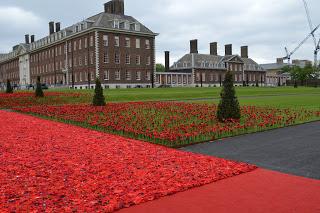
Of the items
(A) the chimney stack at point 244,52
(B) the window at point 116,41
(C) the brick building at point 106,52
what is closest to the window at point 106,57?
(C) the brick building at point 106,52

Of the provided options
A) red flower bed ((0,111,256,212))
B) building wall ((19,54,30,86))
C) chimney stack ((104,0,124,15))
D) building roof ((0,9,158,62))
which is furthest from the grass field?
building wall ((19,54,30,86))

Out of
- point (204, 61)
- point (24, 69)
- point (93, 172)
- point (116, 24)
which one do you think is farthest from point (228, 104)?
point (24, 69)

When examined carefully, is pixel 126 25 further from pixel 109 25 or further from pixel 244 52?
pixel 244 52

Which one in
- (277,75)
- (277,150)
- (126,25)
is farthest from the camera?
(277,75)

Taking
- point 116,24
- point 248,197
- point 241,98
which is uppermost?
point 116,24

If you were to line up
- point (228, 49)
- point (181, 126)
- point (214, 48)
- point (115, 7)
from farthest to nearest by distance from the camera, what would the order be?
point (228, 49), point (214, 48), point (115, 7), point (181, 126)

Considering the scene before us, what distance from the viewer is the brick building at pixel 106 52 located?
6066 cm

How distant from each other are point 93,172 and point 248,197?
8.96 ft

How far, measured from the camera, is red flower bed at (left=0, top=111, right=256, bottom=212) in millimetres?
4621

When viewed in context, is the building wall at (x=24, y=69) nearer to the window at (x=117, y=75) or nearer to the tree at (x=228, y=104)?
the window at (x=117, y=75)

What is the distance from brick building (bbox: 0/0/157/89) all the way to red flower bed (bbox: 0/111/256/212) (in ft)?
162

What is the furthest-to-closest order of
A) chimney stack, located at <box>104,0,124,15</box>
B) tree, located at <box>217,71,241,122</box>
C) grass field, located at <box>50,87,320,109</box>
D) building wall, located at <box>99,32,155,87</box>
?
chimney stack, located at <box>104,0,124,15</box>, building wall, located at <box>99,32,155,87</box>, grass field, located at <box>50,87,320,109</box>, tree, located at <box>217,71,241,122</box>

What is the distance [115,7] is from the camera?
66.2 m

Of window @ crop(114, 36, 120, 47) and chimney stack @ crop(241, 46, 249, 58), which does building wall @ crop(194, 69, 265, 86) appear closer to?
chimney stack @ crop(241, 46, 249, 58)
